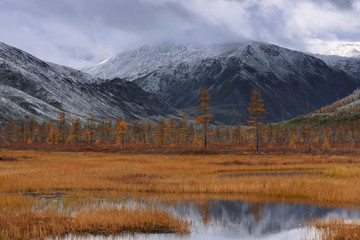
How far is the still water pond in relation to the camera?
12.8 meters

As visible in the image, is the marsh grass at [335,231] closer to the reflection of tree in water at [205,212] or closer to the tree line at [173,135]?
the reflection of tree in water at [205,212]

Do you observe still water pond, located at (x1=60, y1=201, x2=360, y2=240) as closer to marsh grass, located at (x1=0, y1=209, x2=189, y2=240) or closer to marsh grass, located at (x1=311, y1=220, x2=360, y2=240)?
marsh grass, located at (x1=311, y1=220, x2=360, y2=240)

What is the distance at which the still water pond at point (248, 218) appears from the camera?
42.1ft

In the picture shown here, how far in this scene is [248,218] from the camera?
1541cm

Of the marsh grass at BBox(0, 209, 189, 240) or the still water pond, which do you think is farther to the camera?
the still water pond

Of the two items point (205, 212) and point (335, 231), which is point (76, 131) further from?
point (335, 231)

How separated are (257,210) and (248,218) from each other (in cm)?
149

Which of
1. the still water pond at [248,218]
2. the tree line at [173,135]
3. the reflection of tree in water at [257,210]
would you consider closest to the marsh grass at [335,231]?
the still water pond at [248,218]

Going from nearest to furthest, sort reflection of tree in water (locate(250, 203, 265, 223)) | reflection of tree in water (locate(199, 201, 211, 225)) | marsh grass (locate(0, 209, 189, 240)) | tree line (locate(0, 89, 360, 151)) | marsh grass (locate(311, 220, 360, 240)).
Answer: marsh grass (locate(311, 220, 360, 240)), marsh grass (locate(0, 209, 189, 240)), reflection of tree in water (locate(199, 201, 211, 225)), reflection of tree in water (locate(250, 203, 265, 223)), tree line (locate(0, 89, 360, 151))

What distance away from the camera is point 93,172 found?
28.6 meters

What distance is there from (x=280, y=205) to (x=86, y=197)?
10.5 meters

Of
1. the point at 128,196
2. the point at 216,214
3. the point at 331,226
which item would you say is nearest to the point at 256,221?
the point at 216,214

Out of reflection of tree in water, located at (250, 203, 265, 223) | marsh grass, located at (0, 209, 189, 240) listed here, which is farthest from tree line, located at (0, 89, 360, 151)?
marsh grass, located at (0, 209, 189, 240)

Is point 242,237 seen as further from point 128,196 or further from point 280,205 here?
point 128,196
